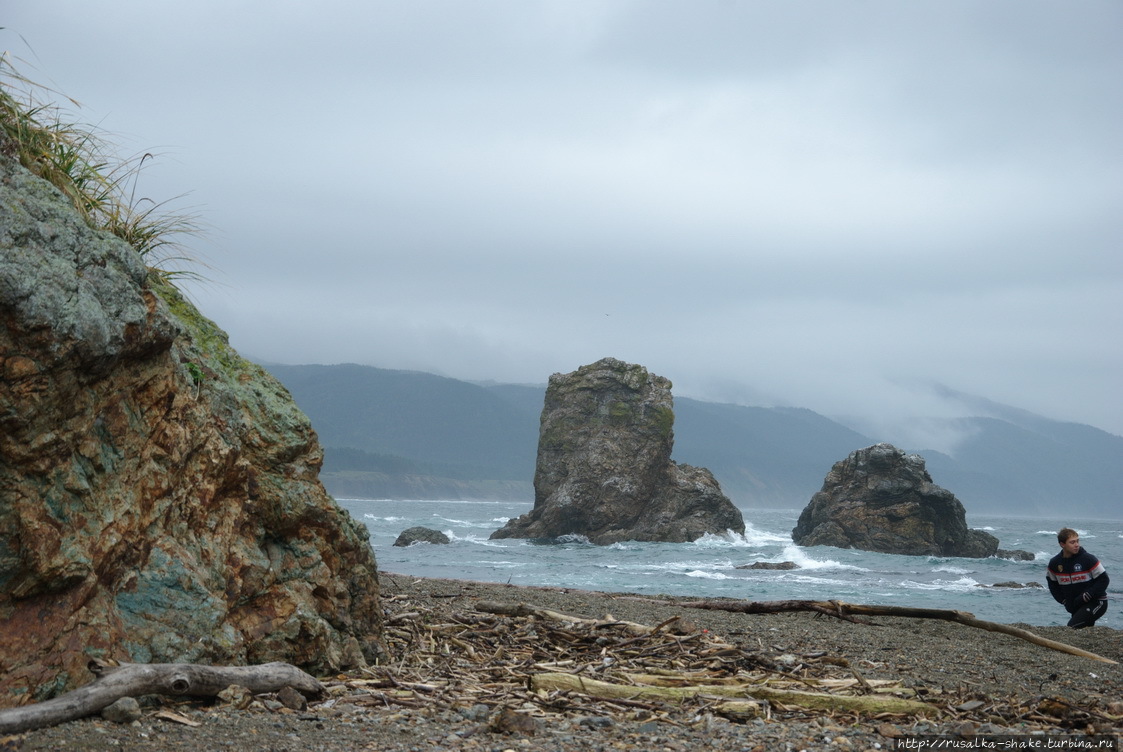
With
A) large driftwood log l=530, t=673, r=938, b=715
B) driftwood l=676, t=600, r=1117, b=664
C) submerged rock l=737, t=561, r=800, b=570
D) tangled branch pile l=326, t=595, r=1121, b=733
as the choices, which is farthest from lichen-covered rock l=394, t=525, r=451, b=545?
large driftwood log l=530, t=673, r=938, b=715

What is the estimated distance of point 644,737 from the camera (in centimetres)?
475

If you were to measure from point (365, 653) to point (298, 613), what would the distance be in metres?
0.88

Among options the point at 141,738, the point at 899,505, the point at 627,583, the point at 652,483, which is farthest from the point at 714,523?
the point at 141,738

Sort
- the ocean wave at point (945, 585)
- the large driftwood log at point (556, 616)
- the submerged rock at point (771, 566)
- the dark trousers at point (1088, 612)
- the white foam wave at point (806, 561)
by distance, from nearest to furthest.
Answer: the large driftwood log at point (556, 616) < the dark trousers at point (1088, 612) < the ocean wave at point (945, 585) < the submerged rock at point (771, 566) < the white foam wave at point (806, 561)

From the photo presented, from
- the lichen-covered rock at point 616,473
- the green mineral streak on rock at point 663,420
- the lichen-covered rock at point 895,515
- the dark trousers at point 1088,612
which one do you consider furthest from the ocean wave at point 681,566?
the dark trousers at point 1088,612

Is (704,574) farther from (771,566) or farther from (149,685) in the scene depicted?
(149,685)

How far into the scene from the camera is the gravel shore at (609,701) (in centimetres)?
451

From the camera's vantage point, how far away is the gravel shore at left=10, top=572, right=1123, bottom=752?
451 centimetres

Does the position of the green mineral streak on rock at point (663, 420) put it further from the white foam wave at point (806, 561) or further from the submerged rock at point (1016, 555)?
the submerged rock at point (1016, 555)

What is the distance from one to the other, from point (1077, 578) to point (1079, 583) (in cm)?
11

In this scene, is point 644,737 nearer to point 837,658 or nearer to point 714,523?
point 837,658

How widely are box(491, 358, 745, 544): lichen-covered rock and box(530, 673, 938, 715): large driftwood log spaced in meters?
52.3

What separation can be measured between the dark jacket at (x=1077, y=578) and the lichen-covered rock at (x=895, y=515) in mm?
45145

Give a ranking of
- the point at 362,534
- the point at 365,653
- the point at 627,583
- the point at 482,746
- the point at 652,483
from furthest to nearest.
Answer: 1. the point at 652,483
2. the point at 627,583
3. the point at 362,534
4. the point at 365,653
5. the point at 482,746
